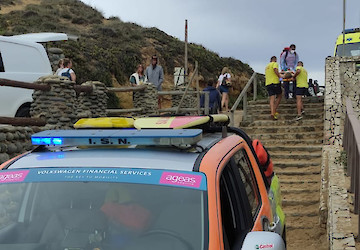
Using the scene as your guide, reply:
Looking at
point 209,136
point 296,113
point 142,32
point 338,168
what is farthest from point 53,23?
point 209,136

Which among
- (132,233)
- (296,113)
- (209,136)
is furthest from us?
(296,113)

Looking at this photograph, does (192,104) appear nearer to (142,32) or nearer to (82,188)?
(142,32)

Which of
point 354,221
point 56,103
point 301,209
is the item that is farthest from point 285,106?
point 354,221

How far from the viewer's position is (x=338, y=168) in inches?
304

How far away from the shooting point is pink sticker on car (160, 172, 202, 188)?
8.33 ft

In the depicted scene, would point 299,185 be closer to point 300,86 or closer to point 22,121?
point 300,86

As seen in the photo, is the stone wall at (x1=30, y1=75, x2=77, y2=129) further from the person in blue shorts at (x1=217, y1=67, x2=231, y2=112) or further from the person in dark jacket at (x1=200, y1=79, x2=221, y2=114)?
the person in blue shorts at (x1=217, y1=67, x2=231, y2=112)

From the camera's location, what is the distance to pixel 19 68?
9.18m

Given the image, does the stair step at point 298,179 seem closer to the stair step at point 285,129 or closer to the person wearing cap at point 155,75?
the stair step at point 285,129

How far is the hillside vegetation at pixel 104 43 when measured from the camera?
90.8 ft

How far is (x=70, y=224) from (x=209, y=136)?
46.6 inches

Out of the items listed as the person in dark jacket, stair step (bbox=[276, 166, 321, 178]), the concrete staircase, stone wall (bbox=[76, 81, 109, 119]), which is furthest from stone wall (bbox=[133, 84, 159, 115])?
stair step (bbox=[276, 166, 321, 178])

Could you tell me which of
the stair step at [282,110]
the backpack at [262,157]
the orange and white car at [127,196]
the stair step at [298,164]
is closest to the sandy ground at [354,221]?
the backpack at [262,157]

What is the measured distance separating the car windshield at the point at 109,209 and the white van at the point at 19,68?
645cm
